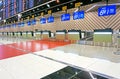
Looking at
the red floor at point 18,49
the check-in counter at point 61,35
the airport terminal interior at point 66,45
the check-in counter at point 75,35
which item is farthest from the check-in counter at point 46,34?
the red floor at point 18,49

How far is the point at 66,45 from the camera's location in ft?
19.3

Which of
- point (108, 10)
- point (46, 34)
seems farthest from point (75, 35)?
point (46, 34)

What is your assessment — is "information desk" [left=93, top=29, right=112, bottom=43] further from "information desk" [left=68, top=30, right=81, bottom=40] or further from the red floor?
the red floor

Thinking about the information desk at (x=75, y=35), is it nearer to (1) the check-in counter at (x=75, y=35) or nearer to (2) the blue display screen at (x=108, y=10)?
(1) the check-in counter at (x=75, y=35)

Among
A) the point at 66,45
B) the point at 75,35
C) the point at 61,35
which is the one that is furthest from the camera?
the point at 61,35

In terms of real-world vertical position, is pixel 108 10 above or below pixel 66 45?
above

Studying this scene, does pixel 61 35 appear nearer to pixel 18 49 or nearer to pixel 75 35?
pixel 75 35

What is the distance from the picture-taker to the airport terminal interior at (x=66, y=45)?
224cm

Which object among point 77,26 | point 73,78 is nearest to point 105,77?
point 73,78

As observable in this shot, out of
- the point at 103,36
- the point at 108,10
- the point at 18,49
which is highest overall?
the point at 108,10

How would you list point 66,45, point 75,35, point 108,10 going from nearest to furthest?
point 66,45 < point 108,10 < point 75,35

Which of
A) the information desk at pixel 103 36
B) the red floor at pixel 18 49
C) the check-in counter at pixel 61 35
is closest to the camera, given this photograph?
the red floor at pixel 18 49

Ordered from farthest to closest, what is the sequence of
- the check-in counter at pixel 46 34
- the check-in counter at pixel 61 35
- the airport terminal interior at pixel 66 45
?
1. the check-in counter at pixel 46 34
2. the check-in counter at pixel 61 35
3. the airport terminal interior at pixel 66 45

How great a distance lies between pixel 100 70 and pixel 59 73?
0.78 metres
